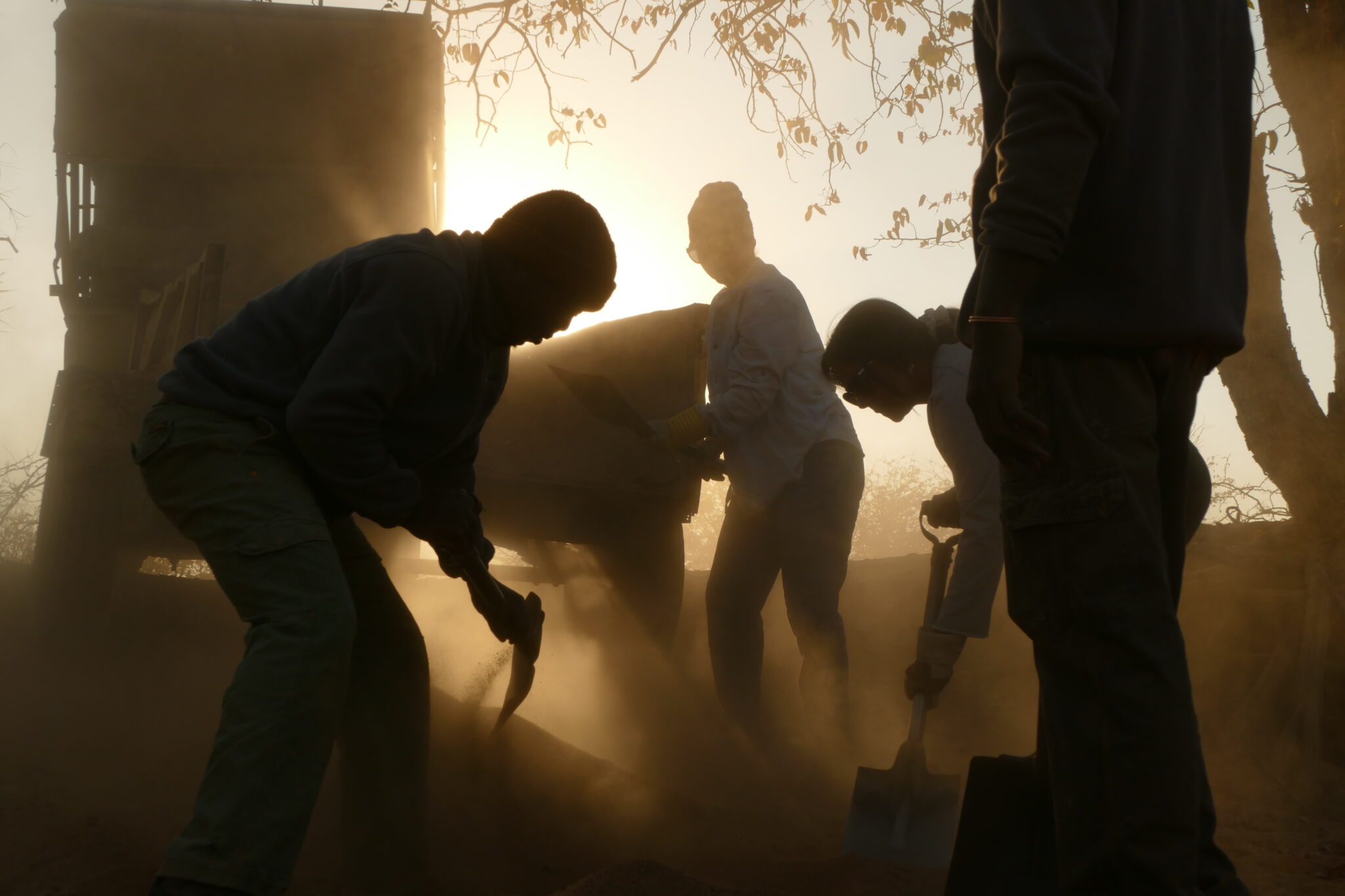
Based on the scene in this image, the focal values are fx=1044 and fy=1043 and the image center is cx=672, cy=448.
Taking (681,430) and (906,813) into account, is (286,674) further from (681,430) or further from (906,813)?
(681,430)

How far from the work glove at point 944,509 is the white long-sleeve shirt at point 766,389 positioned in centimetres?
57

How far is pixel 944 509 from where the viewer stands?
3.33 meters

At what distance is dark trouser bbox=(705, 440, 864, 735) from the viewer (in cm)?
372

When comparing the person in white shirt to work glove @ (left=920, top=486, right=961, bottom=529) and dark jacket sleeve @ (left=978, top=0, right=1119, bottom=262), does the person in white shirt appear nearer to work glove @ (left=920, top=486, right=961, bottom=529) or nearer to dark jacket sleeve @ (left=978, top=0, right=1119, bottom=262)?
work glove @ (left=920, top=486, right=961, bottom=529)

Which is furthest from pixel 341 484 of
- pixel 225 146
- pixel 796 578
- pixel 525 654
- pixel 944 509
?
pixel 225 146

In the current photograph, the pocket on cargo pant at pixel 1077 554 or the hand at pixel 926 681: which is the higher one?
the pocket on cargo pant at pixel 1077 554

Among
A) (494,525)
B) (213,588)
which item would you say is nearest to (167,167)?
(213,588)

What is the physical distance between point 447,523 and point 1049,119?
49.5 inches

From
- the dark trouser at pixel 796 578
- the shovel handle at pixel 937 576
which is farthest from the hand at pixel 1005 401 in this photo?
the dark trouser at pixel 796 578

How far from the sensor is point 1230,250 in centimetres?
157

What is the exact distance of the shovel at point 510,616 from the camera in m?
2.17

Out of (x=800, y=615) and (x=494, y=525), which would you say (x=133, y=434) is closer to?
Answer: (x=494, y=525)

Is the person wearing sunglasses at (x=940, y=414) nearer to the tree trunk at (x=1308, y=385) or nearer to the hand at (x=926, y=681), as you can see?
the hand at (x=926, y=681)

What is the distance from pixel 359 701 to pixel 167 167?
14.3 ft
